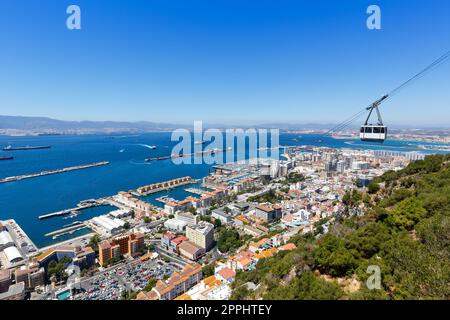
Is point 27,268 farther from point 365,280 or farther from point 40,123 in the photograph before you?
point 40,123

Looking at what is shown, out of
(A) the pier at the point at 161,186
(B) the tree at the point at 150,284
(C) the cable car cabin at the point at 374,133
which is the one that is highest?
(C) the cable car cabin at the point at 374,133

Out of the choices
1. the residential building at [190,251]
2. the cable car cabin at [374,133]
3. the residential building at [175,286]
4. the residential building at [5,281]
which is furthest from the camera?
the residential building at [190,251]

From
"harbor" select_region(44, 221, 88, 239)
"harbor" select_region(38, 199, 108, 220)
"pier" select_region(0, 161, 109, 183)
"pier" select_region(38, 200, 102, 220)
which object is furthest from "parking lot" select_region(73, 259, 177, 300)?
"pier" select_region(0, 161, 109, 183)

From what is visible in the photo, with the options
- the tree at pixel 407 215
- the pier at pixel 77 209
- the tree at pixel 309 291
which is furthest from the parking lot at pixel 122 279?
the pier at pixel 77 209

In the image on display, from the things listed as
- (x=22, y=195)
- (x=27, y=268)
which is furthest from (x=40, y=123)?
(x=27, y=268)

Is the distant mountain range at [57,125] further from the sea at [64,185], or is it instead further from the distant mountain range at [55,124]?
the sea at [64,185]

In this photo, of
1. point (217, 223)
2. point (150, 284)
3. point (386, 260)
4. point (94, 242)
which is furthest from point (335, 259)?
point (94, 242)
